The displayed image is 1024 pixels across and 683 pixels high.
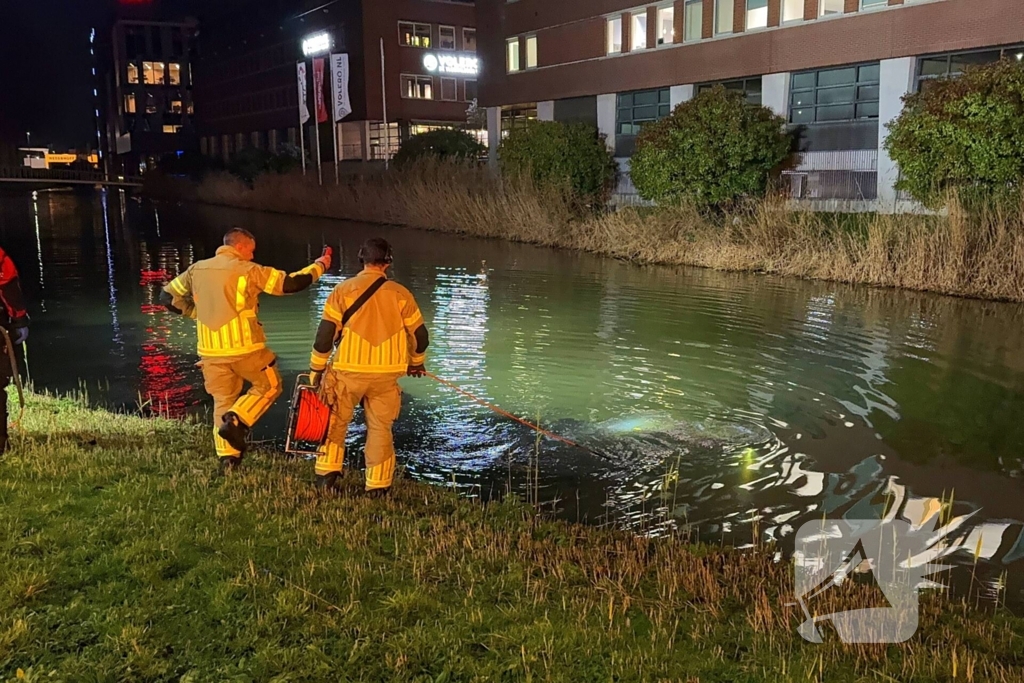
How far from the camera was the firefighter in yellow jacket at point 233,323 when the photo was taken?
6.75 m

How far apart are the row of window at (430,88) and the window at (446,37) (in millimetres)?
2338

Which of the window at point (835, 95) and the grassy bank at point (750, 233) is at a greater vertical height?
the window at point (835, 95)

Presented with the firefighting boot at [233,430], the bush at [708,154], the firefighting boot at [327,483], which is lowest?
the firefighting boot at [327,483]

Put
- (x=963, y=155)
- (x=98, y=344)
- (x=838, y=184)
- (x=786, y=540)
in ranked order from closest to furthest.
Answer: (x=786, y=540), (x=98, y=344), (x=963, y=155), (x=838, y=184)

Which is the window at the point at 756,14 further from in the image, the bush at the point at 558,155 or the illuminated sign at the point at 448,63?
the illuminated sign at the point at 448,63

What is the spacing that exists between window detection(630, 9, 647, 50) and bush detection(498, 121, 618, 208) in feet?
26.1

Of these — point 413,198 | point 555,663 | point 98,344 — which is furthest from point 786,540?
point 413,198

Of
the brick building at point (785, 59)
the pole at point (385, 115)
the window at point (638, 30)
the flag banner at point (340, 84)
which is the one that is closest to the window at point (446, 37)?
the pole at point (385, 115)

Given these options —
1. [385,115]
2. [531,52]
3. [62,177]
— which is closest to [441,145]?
[531,52]

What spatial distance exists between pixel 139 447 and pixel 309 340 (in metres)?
6.12

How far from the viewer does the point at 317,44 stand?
2594 inches

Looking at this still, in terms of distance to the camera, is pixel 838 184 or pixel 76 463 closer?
pixel 76 463

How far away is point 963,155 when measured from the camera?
19.2 m

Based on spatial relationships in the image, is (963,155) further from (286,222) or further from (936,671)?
(286,222)
